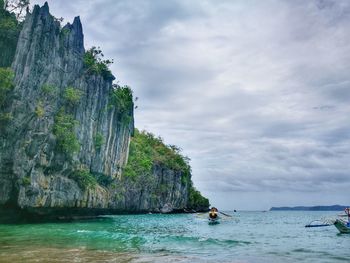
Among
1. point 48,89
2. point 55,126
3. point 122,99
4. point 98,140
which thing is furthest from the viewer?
point 122,99

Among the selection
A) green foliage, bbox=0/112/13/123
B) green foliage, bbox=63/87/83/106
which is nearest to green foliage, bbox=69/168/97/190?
green foliage, bbox=63/87/83/106

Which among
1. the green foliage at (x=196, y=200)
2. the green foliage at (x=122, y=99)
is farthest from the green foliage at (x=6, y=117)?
the green foliage at (x=196, y=200)

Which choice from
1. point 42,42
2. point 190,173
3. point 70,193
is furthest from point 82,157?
point 190,173

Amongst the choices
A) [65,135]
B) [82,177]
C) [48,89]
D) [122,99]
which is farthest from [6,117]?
[122,99]

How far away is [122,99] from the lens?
166 feet

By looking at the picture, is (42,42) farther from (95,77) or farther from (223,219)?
(223,219)

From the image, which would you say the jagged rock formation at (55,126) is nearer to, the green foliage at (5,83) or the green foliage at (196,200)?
the green foliage at (5,83)

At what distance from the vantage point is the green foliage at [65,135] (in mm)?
35875

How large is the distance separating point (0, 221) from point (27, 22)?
18967 millimetres

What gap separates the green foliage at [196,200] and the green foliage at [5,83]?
261ft

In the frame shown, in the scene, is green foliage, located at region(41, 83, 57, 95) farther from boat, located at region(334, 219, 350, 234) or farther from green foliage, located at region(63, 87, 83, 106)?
boat, located at region(334, 219, 350, 234)

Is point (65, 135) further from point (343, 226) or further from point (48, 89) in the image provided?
point (343, 226)

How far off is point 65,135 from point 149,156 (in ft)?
148

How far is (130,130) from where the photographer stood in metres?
53.9
